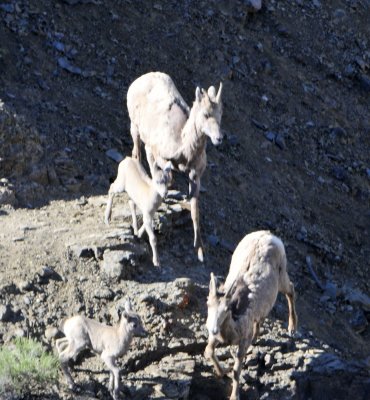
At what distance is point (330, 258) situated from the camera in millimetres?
21828

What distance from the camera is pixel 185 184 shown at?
20.5 metres

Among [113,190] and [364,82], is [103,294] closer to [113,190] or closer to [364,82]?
[113,190]

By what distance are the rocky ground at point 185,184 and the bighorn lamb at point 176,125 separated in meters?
0.68

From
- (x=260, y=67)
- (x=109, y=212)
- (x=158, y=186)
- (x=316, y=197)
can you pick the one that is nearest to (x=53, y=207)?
(x=109, y=212)

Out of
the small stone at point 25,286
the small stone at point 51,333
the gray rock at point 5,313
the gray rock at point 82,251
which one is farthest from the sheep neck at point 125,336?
the gray rock at point 82,251

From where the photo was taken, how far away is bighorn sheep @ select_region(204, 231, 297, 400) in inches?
603

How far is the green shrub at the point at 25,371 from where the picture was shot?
1517cm

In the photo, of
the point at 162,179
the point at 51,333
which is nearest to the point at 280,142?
the point at 162,179

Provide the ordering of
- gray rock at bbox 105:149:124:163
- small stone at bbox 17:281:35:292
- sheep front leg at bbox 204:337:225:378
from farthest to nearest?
gray rock at bbox 105:149:124:163 < small stone at bbox 17:281:35:292 < sheep front leg at bbox 204:337:225:378

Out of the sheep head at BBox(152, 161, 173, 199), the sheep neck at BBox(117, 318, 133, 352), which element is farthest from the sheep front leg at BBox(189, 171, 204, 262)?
the sheep neck at BBox(117, 318, 133, 352)

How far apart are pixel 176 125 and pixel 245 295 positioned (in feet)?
9.60

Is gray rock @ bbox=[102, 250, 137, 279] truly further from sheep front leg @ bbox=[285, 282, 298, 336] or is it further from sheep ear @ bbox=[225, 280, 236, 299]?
sheep front leg @ bbox=[285, 282, 298, 336]

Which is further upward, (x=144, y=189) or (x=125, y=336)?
(x=144, y=189)

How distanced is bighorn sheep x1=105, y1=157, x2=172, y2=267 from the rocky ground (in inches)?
10.0
